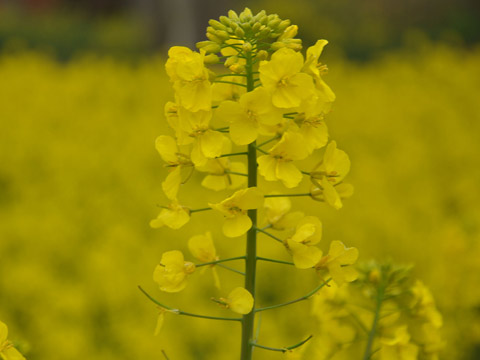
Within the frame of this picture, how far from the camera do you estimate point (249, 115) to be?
1.17 m

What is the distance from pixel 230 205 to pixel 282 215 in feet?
0.69

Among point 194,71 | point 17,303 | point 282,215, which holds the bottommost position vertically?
point 17,303

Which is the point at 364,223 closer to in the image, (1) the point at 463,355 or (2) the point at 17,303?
(1) the point at 463,355

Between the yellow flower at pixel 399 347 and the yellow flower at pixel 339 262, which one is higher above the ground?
the yellow flower at pixel 339 262

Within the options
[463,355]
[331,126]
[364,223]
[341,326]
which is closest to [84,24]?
[331,126]

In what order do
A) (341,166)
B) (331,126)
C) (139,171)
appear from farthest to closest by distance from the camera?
(331,126) < (139,171) < (341,166)

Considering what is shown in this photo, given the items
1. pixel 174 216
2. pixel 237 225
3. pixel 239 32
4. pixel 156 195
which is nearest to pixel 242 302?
pixel 237 225

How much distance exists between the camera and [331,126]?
274 inches

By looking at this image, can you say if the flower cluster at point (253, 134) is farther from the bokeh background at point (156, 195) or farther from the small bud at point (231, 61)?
the bokeh background at point (156, 195)

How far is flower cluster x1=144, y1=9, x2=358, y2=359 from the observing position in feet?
3.80

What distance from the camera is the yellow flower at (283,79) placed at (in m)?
1.15

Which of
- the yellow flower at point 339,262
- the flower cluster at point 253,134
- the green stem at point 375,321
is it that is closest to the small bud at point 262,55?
the flower cluster at point 253,134

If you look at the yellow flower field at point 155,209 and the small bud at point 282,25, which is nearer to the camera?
the small bud at point 282,25

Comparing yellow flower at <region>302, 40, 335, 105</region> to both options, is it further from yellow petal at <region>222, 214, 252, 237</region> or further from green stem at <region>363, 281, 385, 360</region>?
green stem at <region>363, 281, 385, 360</region>
